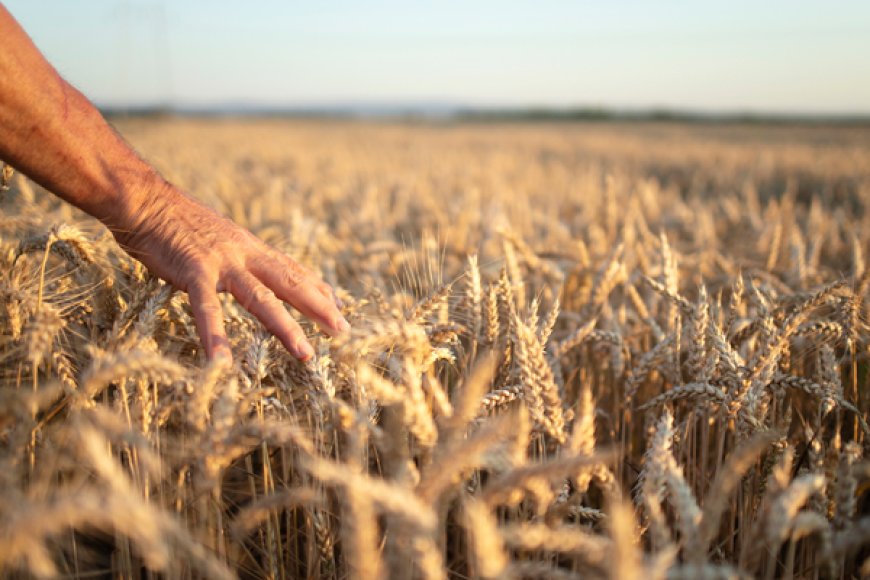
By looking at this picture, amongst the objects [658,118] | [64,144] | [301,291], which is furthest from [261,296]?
[658,118]

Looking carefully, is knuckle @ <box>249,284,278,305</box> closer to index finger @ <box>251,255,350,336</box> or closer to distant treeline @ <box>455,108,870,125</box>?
index finger @ <box>251,255,350,336</box>

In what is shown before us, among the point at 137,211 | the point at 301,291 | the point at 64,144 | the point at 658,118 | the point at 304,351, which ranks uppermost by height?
the point at 658,118

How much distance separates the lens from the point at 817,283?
2637mm

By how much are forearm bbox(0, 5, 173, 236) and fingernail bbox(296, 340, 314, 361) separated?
1.74 feet

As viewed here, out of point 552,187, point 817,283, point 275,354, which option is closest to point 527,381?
point 275,354

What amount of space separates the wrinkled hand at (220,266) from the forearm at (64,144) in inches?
1.9

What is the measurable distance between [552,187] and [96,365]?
679 centimetres

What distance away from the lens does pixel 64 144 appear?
4.61 feet

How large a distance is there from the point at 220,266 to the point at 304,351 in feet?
1.06

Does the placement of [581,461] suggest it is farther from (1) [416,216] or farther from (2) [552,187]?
(2) [552,187]

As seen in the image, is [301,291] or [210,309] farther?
[301,291]

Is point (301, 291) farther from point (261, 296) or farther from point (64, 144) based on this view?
point (64, 144)

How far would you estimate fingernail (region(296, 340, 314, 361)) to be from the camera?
1310mm

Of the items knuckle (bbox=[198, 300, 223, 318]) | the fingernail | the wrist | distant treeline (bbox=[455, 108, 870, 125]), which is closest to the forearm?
the wrist
